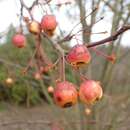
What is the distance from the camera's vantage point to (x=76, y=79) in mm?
4031

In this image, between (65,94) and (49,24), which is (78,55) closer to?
(65,94)

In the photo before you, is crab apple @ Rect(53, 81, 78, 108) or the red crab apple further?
the red crab apple

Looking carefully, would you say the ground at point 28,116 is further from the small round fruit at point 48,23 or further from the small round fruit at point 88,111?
the small round fruit at point 48,23

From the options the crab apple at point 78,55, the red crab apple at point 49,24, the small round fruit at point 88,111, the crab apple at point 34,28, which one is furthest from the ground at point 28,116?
the crab apple at point 78,55

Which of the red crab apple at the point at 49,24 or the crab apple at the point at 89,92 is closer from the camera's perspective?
the crab apple at the point at 89,92

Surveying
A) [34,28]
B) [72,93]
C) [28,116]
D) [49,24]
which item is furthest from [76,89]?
[28,116]

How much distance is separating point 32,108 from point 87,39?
5.23m

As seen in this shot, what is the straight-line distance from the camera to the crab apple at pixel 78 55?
1258mm

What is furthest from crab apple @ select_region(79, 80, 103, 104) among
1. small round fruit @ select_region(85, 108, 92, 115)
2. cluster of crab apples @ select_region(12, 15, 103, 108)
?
small round fruit @ select_region(85, 108, 92, 115)

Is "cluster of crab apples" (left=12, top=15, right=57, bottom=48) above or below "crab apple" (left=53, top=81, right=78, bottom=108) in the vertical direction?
above

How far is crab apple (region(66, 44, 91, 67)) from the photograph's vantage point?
4.13 feet

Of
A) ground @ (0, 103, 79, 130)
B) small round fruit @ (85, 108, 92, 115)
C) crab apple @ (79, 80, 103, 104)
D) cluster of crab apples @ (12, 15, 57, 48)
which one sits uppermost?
cluster of crab apples @ (12, 15, 57, 48)

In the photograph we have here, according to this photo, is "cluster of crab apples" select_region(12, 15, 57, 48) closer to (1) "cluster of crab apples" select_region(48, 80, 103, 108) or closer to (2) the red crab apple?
(2) the red crab apple

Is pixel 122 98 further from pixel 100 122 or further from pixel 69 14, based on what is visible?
pixel 69 14
